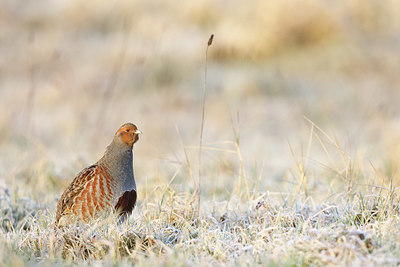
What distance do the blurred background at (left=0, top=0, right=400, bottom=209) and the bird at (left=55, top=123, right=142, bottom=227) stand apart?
4.12ft

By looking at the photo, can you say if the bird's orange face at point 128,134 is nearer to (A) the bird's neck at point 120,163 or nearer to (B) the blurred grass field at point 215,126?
(A) the bird's neck at point 120,163

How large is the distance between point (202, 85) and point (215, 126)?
2392mm

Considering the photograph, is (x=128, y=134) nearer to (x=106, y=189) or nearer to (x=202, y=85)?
(x=106, y=189)

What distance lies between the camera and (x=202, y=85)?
35.9 feet

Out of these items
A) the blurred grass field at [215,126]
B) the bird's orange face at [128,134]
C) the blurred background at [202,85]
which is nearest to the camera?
the blurred grass field at [215,126]

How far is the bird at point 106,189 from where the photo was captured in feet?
10.8

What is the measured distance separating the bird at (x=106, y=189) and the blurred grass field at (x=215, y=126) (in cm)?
17

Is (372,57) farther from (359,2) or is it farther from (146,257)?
(146,257)

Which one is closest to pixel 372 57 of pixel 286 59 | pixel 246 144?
pixel 286 59

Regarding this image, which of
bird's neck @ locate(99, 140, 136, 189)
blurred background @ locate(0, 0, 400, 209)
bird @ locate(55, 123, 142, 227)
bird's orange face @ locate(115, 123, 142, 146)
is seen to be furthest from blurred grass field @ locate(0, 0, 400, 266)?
bird's orange face @ locate(115, 123, 142, 146)

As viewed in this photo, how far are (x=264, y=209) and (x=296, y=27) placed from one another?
10.0m

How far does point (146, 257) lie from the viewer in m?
2.78

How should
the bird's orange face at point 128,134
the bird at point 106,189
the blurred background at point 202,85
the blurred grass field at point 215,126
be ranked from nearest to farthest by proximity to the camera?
the blurred grass field at point 215,126 → the bird at point 106,189 → the bird's orange face at point 128,134 → the blurred background at point 202,85

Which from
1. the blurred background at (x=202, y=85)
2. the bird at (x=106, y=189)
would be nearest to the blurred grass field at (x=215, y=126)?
the blurred background at (x=202, y=85)
